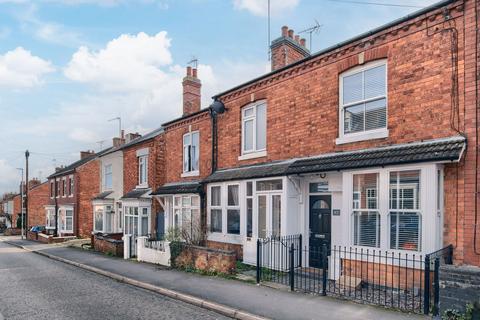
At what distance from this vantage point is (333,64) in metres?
10.2

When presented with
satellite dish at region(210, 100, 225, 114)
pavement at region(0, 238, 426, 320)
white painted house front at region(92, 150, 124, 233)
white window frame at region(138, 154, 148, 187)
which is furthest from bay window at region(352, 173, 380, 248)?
white painted house front at region(92, 150, 124, 233)

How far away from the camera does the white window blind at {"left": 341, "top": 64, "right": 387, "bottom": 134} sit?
30.0 feet

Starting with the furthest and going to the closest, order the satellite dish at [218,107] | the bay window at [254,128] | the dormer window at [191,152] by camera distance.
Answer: the dormer window at [191,152], the satellite dish at [218,107], the bay window at [254,128]

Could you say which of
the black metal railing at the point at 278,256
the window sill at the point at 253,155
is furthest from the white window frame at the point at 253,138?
the black metal railing at the point at 278,256

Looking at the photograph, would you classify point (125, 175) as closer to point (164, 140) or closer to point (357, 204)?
point (164, 140)

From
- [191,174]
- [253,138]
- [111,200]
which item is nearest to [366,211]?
[253,138]

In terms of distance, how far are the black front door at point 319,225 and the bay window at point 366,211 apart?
1298mm

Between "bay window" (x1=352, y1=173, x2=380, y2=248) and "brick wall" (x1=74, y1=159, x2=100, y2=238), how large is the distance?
1005 inches

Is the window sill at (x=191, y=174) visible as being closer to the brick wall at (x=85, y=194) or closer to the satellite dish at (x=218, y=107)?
the satellite dish at (x=218, y=107)

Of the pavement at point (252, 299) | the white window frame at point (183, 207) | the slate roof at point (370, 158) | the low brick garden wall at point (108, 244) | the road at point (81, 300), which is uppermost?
the slate roof at point (370, 158)

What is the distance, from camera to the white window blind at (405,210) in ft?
25.8

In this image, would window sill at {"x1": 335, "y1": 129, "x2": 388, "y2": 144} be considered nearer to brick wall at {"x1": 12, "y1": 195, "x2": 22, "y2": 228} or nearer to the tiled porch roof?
the tiled porch roof

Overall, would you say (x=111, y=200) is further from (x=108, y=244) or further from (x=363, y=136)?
(x=363, y=136)

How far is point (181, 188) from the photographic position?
16.0 metres
